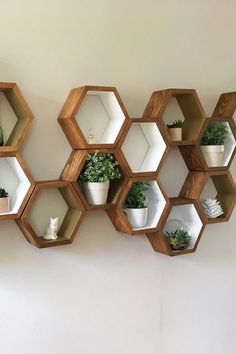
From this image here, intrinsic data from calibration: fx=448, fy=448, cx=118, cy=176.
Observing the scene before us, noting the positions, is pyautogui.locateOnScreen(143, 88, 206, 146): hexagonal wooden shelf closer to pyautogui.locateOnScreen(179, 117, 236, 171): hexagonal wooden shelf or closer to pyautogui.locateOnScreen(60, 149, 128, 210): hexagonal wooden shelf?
pyautogui.locateOnScreen(179, 117, 236, 171): hexagonal wooden shelf

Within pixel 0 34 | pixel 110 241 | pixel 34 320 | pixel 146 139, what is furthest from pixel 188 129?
pixel 34 320

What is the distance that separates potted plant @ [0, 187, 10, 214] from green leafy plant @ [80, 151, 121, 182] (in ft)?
1.05

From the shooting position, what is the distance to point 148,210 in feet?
6.71

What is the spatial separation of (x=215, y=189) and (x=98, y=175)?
30.2 inches

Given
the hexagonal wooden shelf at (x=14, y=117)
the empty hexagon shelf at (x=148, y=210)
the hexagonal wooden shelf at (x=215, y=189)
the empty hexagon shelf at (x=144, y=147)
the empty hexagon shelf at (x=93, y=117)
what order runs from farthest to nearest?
the hexagonal wooden shelf at (x=215, y=189) → the empty hexagon shelf at (x=144, y=147) → the empty hexagon shelf at (x=148, y=210) → the empty hexagon shelf at (x=93, y=117) → the hexagonal wooden shelf at (x=14, y=117)

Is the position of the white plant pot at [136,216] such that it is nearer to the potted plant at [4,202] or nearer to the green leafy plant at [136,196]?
the green leafy plant at [136,196]

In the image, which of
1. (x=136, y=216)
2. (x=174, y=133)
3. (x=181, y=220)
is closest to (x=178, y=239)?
(x=181, y=220)

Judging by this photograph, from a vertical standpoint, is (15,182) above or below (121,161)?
below

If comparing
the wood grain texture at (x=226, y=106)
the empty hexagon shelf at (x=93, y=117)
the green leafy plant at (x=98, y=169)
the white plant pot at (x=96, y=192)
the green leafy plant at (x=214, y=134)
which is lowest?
the white plant pot at (x=96, y=192)

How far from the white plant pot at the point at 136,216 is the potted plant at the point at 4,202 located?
52cm

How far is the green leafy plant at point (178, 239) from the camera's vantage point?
2.04m

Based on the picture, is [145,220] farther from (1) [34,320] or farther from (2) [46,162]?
(1) [34,320]

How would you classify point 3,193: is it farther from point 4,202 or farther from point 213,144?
point 213,144

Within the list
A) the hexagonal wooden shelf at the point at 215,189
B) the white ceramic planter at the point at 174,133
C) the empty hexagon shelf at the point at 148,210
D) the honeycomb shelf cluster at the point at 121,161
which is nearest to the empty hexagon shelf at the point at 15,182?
the honeycomb shelf cluster at the point at 121,161
